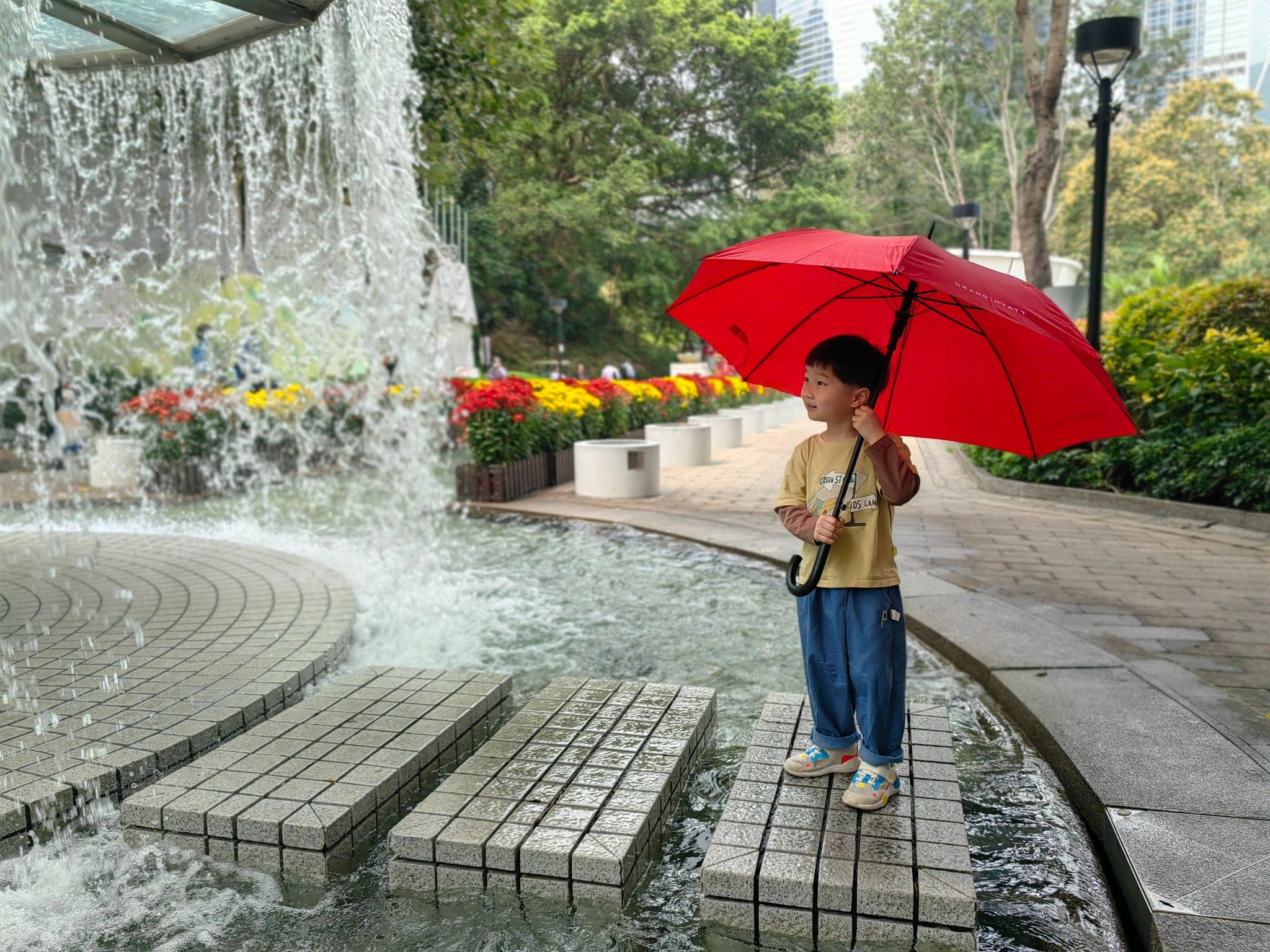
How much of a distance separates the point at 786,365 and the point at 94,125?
10.7 meters

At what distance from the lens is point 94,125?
10.5m

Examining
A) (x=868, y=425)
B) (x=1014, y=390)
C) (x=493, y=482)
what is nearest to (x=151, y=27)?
(x=868, y=425)

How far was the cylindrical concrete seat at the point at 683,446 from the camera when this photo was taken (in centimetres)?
1395

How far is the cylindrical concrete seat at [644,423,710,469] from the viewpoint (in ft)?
45.8

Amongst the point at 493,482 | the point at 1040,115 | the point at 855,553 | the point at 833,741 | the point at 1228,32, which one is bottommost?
the point at 833,741

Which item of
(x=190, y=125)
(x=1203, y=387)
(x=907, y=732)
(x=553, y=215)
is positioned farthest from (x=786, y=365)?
(x=553, y=215)

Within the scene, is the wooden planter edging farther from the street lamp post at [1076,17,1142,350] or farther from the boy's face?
the boy's face

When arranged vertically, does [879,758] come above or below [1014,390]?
below

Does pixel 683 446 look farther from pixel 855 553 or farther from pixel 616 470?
pixel 855 553

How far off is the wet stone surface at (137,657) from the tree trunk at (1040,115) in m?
13.0

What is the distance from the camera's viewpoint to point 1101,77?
1004 cm

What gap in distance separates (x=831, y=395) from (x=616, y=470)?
7818mm

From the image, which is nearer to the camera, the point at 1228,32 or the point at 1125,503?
the point at 1125,503

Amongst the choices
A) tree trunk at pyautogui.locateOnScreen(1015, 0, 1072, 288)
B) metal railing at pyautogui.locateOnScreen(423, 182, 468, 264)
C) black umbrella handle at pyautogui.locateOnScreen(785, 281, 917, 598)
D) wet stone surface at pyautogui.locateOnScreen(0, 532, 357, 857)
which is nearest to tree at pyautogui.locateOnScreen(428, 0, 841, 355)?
metal railing at pyautogui.locateOnScreen(423, 182, 468, 264)
